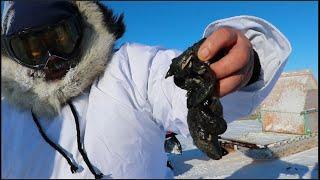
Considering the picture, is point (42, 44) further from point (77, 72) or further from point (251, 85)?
point (251, 85)

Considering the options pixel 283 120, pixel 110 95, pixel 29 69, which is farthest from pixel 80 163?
pixel 283 120

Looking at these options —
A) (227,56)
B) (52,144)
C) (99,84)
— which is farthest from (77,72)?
(227,56)

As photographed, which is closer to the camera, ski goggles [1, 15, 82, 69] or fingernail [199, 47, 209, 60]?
fingernail [199, 47, 209, 60]

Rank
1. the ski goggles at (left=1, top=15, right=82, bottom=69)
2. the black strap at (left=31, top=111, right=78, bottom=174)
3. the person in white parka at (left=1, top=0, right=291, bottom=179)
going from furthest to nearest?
the ski goggles at (left=1, top=15, right=82, bottom=69)
the person in white parka at (left=1, top=0, right=291, bottom=179)
the black strap at (left=31, top=111, right=78, bottom=174)

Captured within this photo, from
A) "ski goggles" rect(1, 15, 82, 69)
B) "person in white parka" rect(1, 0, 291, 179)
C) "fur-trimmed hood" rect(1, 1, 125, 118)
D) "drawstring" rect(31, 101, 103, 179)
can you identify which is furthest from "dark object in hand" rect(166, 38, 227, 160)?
"ski goggles" rect(1, 15, 82, 69)

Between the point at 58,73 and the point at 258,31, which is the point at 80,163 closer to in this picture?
the point at 58,73

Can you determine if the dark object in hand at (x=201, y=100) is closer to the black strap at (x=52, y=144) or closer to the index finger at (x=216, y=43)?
the index finger at (x=216, y=43)

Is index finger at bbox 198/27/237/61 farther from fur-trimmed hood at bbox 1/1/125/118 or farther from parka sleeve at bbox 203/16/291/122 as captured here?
fur-trimmed hood at bbox 1/1/125/118
